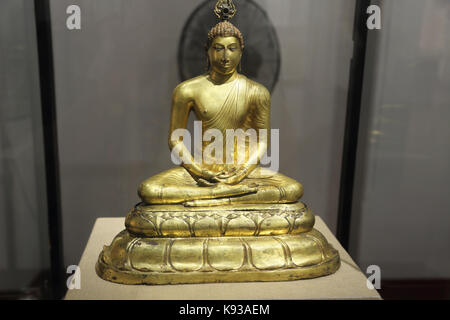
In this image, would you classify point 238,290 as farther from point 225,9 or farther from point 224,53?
point 225,9

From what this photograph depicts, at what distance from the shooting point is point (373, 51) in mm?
2826

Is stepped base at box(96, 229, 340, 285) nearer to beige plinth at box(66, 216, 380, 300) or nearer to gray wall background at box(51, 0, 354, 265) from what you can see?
beige plinth at box(66, 216, 380, 300)

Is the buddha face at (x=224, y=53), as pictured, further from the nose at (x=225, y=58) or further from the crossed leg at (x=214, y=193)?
the crossed leg at (x=214, y=193)

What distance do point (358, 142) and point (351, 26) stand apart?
0.80m

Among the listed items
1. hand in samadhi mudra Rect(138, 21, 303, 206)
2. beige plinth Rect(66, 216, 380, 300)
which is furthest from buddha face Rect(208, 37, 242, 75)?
beige plinth Rect(66, 216, 380, 300)

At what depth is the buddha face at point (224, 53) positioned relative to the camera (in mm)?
2391

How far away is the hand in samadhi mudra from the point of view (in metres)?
2.30

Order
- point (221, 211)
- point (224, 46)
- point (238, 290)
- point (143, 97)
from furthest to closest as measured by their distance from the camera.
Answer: point (143, 97) → point (224, 46) → point (221, 211) → point (238, 290)

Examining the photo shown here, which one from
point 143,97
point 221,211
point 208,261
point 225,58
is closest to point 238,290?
point 208,261

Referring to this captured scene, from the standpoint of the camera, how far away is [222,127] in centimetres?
255
